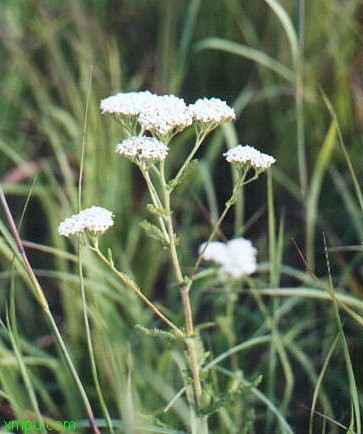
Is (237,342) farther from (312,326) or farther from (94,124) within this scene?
(94,124)

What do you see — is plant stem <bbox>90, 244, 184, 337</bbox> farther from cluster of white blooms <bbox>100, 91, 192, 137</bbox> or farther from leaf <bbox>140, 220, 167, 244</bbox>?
cluster of white blooms <bbox>100, 91, 192, 137</bbox>

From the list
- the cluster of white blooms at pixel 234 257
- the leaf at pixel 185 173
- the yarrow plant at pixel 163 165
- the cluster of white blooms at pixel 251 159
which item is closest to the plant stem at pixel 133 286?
the yarrow plant at pixel 163 165

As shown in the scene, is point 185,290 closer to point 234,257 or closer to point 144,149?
point 144,149

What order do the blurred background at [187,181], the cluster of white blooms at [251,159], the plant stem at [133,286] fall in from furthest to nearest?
1. the blurred background at [187,181]
2. the cluster of white blooms at [251,159]
3. the plant stem at [133,286]

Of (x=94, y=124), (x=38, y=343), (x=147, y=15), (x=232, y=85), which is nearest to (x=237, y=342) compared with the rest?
(x=38, y=343)

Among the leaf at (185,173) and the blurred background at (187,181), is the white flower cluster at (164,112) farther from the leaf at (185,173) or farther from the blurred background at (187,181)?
the blurred background at (187,181)

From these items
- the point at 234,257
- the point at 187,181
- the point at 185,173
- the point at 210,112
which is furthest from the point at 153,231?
the point at 187,181
